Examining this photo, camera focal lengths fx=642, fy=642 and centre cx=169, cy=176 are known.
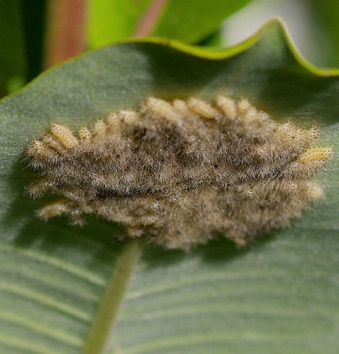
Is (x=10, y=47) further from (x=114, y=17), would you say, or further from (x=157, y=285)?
A: (x=157, y=285)

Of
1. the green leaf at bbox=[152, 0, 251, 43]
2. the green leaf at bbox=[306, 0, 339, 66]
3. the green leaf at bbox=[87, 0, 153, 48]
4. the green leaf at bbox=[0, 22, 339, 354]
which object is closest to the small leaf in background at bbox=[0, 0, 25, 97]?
the green leaf at bbox=[87, 0, 153, 48]

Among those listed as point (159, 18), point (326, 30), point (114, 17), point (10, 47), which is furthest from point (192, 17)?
point (326, 30)

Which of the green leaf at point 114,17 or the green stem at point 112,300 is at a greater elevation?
the green leaf at point 114,17

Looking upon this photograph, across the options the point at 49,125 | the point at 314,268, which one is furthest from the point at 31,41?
the point at 314,268

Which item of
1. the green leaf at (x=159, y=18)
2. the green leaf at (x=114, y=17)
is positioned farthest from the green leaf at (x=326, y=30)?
the green leaf at (x=114, y=17)

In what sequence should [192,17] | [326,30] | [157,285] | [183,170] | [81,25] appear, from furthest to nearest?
1. [326,30]
2. [192,17]
3. [81,25]
4. [157,285]
5. [183,170]

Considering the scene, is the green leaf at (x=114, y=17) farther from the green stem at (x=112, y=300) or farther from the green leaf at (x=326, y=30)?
the green leaf at (x=326, y=30)
